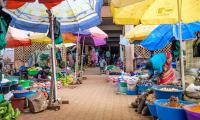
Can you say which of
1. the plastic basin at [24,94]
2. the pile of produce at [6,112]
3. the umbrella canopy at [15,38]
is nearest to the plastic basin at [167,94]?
the pile of produce at [6,112]

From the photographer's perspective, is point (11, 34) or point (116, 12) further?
point (11, 34)

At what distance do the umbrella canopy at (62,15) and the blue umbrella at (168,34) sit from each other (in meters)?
1.54

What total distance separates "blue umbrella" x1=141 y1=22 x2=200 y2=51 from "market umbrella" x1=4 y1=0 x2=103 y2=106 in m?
1.54

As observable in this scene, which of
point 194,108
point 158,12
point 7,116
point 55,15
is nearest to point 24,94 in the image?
point 7,116

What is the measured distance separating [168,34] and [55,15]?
314 cm

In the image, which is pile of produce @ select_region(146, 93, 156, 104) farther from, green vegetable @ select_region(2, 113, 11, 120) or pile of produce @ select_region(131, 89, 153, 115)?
green vegetable @ select_region(2, 113, 11, 120)

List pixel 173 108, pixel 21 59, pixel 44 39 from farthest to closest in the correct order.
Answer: pixel 21 59
pixel 44 39
pixel 173 108

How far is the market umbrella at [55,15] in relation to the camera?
8.50 metres

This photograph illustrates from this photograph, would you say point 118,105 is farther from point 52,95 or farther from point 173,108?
point 173,108

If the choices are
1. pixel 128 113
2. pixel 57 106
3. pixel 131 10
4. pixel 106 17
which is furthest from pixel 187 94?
pixel 106 17

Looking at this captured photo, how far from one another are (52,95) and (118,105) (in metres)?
1.76

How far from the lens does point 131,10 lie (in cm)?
551

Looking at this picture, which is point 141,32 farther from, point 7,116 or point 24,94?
point 7,116

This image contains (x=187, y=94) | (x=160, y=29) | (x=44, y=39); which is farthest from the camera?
(x=44, y=39)
